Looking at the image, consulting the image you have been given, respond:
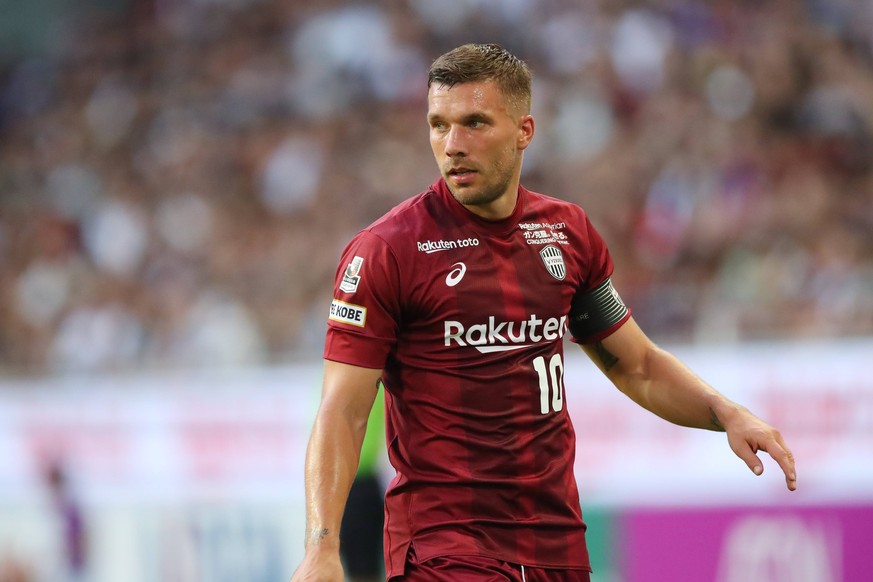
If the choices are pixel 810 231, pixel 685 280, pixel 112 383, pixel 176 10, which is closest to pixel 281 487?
pixel 112 383

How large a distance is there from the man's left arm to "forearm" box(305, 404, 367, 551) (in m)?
1.16

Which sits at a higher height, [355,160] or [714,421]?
[355,160]

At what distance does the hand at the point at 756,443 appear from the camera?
399 cm

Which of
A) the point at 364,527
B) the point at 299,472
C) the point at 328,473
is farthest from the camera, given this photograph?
the point at 299,472

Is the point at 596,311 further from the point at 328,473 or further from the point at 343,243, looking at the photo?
the point at 343,243

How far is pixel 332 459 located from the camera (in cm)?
369

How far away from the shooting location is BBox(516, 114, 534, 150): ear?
414 cm

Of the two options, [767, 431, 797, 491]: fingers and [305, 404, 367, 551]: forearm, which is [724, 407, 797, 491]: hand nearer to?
[767, 431, 797, 491]: fingers

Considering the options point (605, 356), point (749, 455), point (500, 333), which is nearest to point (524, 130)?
point (500, 333)

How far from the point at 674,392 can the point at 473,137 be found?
117 centimetres

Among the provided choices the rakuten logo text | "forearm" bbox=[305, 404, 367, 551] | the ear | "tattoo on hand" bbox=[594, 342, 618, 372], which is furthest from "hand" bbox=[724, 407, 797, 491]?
"forearm" bbox=[305, 404, 367, 551]

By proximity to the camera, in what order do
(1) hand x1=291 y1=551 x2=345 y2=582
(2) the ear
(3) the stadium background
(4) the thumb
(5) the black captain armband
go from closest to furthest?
(1) hand x1=291 y1=551 x2=345 y2=582, (4) the thumb, (2) the ear, (5) the black captain armband, (3) the stadium background

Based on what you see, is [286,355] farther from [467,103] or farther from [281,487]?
[467,103]

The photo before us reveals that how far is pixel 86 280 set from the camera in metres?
13.4
